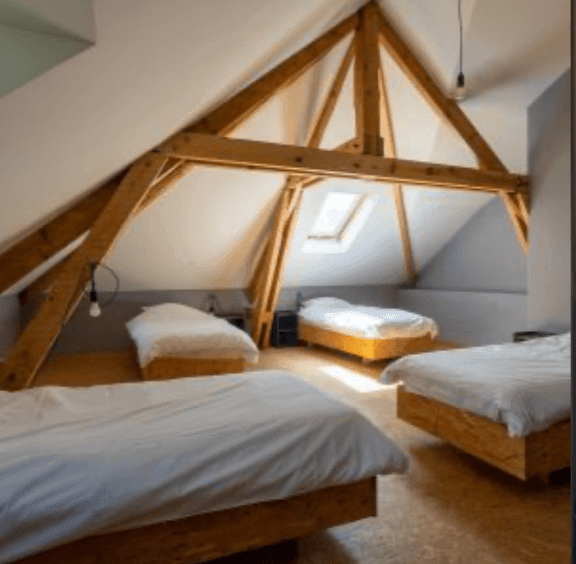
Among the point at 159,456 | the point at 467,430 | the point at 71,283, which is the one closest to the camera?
the point at 159,456

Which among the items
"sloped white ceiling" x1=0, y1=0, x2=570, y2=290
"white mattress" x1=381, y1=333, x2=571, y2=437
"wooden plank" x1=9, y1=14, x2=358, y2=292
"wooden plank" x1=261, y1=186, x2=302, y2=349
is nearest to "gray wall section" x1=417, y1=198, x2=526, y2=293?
"sloped white ceiling" x1=0, y1=0, x2=570, y2=290

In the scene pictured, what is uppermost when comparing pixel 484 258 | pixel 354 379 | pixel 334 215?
pixel 334 215

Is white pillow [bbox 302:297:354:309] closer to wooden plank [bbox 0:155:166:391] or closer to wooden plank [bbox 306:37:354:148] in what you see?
wooden plank [bbox 306:37:354:148]

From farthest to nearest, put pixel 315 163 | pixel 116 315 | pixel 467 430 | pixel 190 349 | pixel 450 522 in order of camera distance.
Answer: pixel 116 315, pixel 190 349, pixel 315 163, pixel 467 430, pixel 450 522

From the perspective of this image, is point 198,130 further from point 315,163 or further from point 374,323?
point 374,323

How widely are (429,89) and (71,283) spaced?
3.48 m

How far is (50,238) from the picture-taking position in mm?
3004

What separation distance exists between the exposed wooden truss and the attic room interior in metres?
0.02

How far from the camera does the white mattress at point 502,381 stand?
7.55ft

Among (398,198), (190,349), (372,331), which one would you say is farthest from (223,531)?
(398,198)

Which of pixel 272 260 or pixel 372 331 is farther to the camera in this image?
pixel 272 260

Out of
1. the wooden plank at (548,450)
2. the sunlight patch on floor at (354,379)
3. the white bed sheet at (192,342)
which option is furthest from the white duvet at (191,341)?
the wooden plank at (548,450)

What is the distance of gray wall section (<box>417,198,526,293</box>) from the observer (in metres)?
5.95

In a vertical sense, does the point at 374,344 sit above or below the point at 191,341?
below
